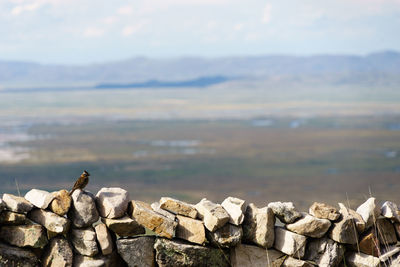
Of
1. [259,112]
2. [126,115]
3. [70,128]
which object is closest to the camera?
[70,128]

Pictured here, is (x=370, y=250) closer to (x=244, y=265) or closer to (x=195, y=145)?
(x=244, y=265)

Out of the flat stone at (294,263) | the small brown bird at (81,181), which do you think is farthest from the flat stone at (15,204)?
the flat stone at (294,263)

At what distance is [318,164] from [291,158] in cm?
286

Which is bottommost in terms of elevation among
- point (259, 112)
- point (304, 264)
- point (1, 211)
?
point (259, 112)

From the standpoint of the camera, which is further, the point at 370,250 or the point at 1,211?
the point at 370,250

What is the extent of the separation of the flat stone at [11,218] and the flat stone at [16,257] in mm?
270

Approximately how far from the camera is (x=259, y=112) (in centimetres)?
12144

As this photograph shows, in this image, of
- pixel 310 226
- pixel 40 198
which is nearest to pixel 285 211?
pixel 310 226

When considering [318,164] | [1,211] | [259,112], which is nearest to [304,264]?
[1,211]

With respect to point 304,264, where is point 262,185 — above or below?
below

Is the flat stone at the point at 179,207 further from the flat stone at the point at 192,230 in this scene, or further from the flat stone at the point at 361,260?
the flat stone at the point at 361,260

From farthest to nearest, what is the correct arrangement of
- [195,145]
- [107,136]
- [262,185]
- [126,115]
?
1. [126,115]
2. [107,136]
3. [195,145]
4. [262,185]

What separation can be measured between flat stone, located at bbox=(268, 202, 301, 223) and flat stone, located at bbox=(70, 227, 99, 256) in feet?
6.83

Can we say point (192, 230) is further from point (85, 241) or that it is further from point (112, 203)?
point (85, 241)
